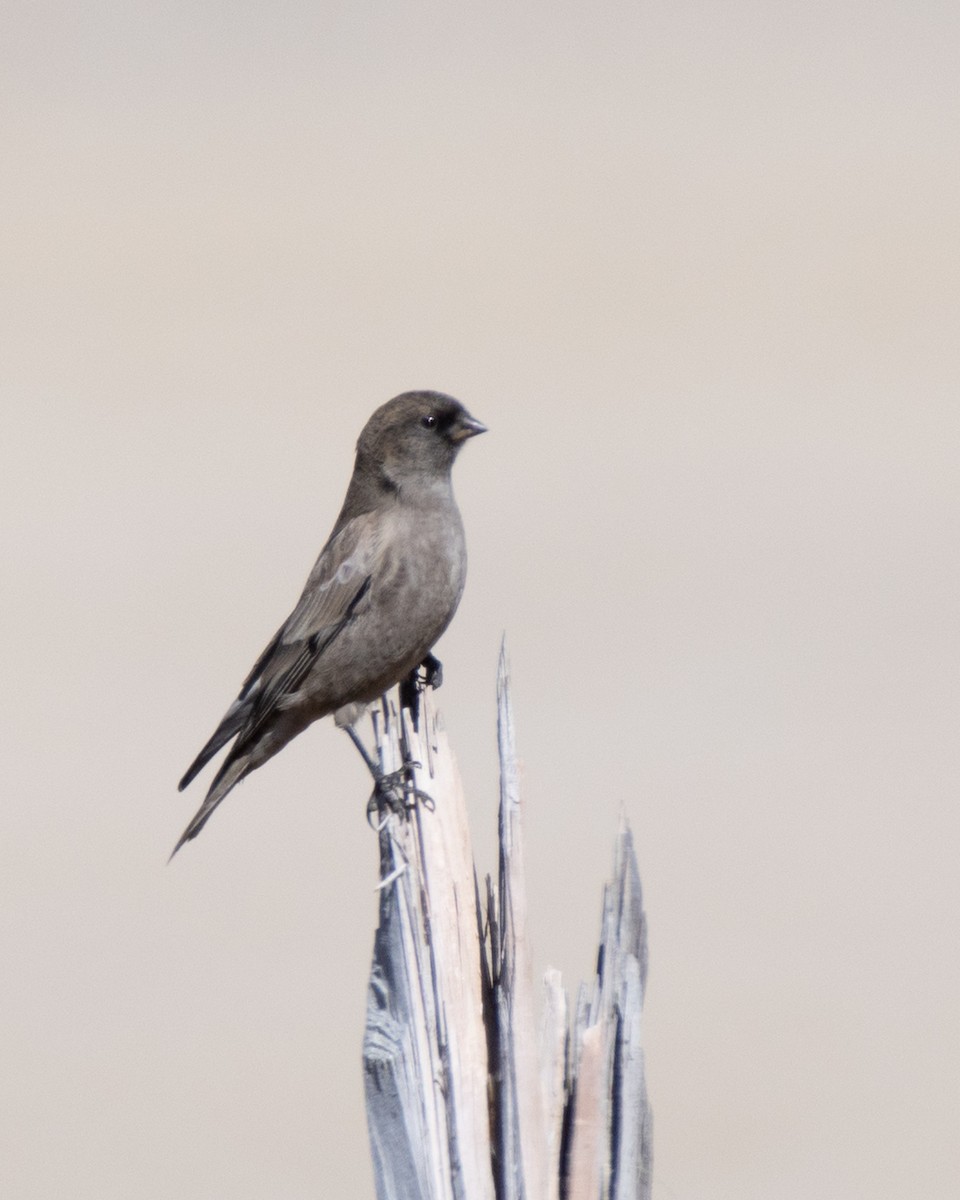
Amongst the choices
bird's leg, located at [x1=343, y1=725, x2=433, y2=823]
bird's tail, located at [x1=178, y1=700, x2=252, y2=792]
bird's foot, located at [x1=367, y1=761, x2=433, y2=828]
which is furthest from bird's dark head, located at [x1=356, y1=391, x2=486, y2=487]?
bird's foot, located at [x1=367, y1=761, x2=433, y2=828]

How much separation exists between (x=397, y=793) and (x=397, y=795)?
16 millimetres

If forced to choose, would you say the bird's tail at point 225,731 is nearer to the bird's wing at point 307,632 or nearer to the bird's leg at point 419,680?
the bird's wing at point 307,632

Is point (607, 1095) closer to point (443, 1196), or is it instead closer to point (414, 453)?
point (443, 1196)

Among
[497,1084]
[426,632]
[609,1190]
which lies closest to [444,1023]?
[497,1084]

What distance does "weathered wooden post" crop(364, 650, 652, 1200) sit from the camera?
335 centimetres

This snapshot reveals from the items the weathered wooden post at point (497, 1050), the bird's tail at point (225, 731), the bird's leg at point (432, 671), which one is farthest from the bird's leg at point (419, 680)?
the weathered wooden post at point (497, 1050)

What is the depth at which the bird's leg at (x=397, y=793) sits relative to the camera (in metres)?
3.85

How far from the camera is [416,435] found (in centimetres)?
598

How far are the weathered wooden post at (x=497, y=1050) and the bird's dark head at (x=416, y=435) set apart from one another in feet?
8.10

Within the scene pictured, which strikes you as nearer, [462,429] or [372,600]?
[372,600]

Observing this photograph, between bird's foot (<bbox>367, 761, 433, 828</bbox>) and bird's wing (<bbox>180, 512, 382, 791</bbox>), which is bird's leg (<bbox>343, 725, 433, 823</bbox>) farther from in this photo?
bird's wing (<bbox>180, 512, 382, 791</bbox>)

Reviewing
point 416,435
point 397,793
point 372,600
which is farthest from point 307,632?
point 397,793

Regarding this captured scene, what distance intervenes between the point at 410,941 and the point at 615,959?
1.44 ft

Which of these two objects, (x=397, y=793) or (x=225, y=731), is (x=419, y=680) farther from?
(x=397, y=793)
